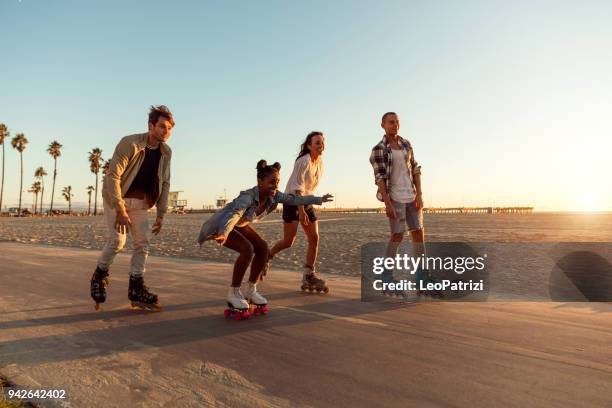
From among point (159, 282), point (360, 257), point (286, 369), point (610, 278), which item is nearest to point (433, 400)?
point (286, 369)

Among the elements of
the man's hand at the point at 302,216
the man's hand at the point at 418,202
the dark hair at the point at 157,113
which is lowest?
the man's hand at the point at 302,216

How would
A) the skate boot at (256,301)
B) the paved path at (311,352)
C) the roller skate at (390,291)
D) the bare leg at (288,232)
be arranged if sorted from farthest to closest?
the bare leg at (288,232) → the roller skate at (390,291) → the skate boot at (256,301) → the paved path at (311,352)

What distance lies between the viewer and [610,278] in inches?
252

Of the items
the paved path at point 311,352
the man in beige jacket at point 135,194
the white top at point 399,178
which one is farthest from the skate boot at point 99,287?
the white top at point 399,178

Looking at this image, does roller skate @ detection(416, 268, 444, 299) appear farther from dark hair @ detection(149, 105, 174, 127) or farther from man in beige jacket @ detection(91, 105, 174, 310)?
dark hair @ detection(149, 105, 174, 127)

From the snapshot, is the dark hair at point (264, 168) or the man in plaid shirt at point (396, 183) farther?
the man in plaid shirt at point (396, 183)

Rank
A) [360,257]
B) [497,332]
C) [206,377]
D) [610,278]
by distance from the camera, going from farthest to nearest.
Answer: [360,257], [610,278], [497,332], [206,377]

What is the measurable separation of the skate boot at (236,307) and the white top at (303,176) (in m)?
1.79

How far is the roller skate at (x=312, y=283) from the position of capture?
5.32m

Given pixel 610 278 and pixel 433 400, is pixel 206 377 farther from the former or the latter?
pixel 610 278

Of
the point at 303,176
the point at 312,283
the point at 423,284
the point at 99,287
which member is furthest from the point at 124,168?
the point at 423,284

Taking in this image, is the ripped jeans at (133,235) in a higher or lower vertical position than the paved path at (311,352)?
higher

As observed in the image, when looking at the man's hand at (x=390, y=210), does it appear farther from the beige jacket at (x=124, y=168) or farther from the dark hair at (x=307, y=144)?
the beige jacket at (x=124, y=168)

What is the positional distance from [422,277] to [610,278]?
3481 mm
